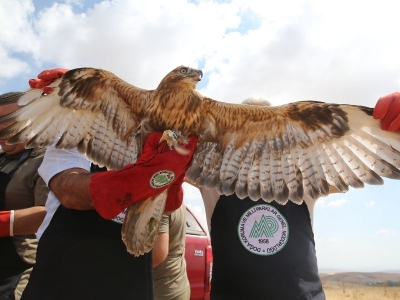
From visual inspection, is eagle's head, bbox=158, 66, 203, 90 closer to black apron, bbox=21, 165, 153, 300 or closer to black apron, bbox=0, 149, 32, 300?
black apron, bbox=21, 165, 153, 300

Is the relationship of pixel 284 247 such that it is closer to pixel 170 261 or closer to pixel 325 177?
pixel 325 177

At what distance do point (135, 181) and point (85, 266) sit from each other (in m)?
0.58

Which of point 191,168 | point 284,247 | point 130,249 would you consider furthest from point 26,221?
point 284,247

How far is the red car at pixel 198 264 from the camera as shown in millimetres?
5117

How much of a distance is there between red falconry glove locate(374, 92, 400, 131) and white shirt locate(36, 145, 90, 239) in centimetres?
198

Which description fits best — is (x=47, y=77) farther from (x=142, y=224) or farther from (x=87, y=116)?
(x=142, y=224)

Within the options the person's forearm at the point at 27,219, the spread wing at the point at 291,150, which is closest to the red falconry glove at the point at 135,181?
the spread wing at the point at 291,150

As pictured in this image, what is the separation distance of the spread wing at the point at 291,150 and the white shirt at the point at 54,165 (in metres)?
0.81

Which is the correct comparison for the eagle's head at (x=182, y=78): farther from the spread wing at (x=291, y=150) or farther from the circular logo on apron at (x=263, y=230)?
the circular logo on apron at (x=263, y=230)

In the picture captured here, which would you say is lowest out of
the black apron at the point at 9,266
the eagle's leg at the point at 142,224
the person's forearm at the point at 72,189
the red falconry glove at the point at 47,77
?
the black apron at the point at 9,266

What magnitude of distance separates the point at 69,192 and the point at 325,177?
170 cm

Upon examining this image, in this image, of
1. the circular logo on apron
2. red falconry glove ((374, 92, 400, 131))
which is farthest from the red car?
red falconry glove ((374, 92, 400, 131))

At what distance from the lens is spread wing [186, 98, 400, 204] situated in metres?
2.72

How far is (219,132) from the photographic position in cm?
291
